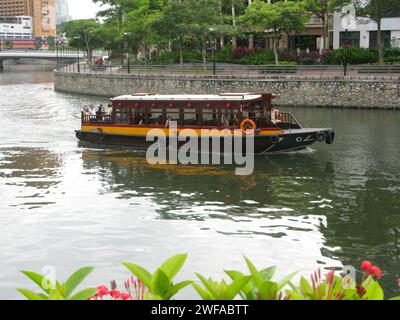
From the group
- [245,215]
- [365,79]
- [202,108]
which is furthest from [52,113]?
[245,215]

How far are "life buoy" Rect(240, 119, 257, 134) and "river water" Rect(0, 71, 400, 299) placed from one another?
137 cm

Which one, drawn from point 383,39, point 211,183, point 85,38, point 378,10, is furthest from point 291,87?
point 85,38

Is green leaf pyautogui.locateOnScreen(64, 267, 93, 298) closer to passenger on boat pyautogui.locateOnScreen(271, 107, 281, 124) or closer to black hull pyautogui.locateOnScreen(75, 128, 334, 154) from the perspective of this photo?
black hull pyautogui.locateOnScreen(75, 128, 334, 154)

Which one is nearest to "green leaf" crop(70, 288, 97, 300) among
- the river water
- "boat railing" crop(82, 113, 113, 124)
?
the river water

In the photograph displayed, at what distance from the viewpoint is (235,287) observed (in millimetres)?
4859

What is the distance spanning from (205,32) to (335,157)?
30.7 meters

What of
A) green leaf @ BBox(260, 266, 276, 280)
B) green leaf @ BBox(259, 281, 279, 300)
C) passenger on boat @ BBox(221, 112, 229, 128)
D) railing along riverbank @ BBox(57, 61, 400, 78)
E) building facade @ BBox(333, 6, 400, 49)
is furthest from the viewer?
building facade @ BBox(333, 6, 400, 49)

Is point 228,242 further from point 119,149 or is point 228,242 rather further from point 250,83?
point 250,83

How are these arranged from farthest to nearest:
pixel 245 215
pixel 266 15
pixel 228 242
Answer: pixel 266 15 < pixel 245 215 < pixel 228 242

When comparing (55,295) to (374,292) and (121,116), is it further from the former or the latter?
(121,116)

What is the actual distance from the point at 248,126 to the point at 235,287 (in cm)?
1988

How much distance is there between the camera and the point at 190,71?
52094 millimetres

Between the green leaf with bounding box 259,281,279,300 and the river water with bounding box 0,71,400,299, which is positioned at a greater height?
the green leaf with bounding box 259,281,279,300

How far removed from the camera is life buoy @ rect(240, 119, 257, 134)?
2431 cm
